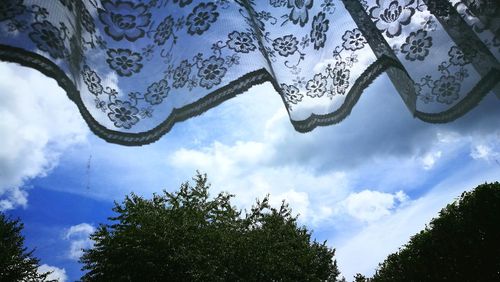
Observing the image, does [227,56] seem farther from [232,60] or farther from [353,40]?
[353,40]

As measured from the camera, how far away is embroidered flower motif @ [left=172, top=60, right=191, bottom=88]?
2.44 meters

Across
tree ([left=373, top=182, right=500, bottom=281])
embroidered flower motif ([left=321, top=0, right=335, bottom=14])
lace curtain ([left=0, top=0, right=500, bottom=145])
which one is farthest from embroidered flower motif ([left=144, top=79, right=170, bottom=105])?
tree ([left=373, top=182, right=500, bottom=281])

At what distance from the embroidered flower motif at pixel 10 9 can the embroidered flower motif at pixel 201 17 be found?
3.27 ft

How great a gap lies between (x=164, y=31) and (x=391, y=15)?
150 cm

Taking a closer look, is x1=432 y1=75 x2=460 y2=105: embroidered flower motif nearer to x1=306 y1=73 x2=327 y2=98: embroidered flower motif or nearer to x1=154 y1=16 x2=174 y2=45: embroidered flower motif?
x1=306 y1=73 x2=327 y2=98: embroidered flower motif

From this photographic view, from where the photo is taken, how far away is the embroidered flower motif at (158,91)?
7.82 ft

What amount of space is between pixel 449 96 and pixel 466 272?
1872 centimetres

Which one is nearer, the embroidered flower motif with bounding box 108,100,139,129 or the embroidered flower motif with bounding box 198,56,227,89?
the embroidered flower motif with bounding box 108,100,139,129

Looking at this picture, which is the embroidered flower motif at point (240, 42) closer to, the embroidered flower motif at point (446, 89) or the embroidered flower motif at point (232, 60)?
the embroidered flower motif at point (232, 60)

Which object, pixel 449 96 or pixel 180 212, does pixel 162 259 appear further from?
pixel 449 96

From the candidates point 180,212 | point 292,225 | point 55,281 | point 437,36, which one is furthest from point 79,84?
point 55,281

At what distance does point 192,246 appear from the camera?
16.5 m

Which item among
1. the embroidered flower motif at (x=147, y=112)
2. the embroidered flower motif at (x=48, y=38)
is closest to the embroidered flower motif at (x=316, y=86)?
the embroidered flower motif at (x=147, y=112)

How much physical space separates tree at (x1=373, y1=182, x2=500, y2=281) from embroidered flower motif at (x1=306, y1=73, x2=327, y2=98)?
57.4ft
